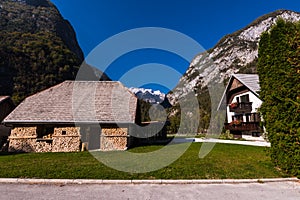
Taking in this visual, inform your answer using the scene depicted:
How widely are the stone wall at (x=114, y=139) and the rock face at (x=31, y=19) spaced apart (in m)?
75.0

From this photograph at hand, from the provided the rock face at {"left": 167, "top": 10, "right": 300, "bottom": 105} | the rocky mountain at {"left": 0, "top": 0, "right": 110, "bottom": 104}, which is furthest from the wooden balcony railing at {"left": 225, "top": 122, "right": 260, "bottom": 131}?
the rock face at {"left": 167, "top": 10, "right": 300, "bottom": 105}

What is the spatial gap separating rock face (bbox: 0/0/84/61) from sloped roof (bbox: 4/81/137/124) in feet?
225

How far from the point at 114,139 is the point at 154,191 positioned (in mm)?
9202

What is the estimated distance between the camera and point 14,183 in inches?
229

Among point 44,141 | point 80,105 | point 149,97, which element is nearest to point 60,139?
point 44,141

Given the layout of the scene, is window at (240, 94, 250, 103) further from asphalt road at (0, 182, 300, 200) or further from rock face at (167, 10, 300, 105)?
rock face at (167, 10, 300, 105)

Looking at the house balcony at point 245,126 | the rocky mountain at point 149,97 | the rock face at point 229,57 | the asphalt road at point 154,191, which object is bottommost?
the asphalt road at point 154,191

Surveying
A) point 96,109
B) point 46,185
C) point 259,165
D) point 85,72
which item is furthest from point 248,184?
point 85,72

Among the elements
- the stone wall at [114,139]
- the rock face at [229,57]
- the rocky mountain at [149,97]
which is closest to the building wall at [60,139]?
the stone wall at [114,139]

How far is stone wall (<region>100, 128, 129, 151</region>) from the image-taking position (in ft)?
45.3

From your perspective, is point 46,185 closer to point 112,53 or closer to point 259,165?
point 259,165

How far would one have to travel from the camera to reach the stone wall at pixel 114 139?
543 inches

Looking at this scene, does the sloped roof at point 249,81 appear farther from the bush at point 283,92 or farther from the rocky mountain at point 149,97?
the rocky mountain at point 149,97

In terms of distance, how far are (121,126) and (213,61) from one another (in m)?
104
